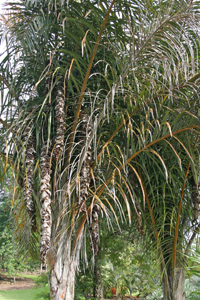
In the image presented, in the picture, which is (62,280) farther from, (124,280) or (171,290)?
(124,280)

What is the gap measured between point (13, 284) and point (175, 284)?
13505 millimetres

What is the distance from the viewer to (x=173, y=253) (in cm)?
273

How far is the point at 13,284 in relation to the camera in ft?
46.3

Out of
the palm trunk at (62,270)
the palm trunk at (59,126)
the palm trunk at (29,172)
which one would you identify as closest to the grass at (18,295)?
the palm trunk at (62,270)

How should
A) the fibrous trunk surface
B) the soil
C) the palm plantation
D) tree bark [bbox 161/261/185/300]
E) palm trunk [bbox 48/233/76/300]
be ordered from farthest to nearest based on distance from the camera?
the soil < tree bark [bbox 161/261/185/300] < palm trunk [bbox 48/233/76/300] < the palm plantation < the fibrous trunk surface

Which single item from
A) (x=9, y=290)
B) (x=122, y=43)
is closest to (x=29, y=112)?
(x=122, y=43)

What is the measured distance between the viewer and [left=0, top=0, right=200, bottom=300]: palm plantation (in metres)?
2.03

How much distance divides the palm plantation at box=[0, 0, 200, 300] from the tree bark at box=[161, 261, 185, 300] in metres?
0.01

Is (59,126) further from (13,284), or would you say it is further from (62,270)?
(13,284)

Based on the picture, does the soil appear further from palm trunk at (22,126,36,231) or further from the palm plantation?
palm trunk at (22,126,36,231)

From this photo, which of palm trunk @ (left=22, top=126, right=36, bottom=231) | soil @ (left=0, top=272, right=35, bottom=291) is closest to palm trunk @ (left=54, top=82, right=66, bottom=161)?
palm trunk @ (left=22, top=126, right=36, bottom=231)

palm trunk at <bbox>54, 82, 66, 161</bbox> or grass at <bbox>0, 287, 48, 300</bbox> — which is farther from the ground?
palm trunk at <bbox>54, 82, 66, 161</bbox>

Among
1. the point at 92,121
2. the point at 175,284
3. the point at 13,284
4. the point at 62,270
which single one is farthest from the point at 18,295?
the point at 92,121

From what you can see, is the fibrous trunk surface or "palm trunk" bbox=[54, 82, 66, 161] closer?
the fibrous trunk surface
